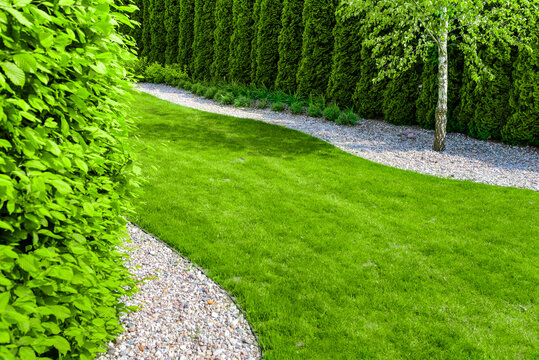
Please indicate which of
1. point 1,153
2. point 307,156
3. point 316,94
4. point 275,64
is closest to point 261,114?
point 316,94

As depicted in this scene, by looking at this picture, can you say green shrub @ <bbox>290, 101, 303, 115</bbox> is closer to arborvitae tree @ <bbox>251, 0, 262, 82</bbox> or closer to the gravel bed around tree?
arborvitae tree @ <bbox>251, 0, 262, 82</bbox>

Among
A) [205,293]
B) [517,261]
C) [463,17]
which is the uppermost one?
[463,17]

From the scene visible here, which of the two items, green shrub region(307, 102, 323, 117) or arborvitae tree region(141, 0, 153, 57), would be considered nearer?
green shrub region(307, 102, 323, 117)

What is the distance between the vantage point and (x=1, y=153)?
5.21 feet

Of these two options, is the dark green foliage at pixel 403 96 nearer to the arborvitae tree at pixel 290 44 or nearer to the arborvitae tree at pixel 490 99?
the arborvitae tree at pixel 490 99

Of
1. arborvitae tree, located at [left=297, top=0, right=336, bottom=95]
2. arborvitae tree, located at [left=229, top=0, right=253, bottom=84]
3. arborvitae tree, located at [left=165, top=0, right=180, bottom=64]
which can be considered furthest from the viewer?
arborvitae tree, located at [left=165, top=0, right=180, bottom=64]

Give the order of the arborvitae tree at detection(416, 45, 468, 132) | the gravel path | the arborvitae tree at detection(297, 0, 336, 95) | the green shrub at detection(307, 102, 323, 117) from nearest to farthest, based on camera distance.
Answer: the gravel path, the arborvitae tree at detection(416, 45, 468, 132), the green shrub at detection(307, 102, 323, 117), the arborvitae tree at detection(297, 0, 336, 95)

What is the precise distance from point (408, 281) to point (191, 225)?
256cm

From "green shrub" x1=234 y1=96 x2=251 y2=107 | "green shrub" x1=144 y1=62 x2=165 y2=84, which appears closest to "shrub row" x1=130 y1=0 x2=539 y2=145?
"green shrub" x1=144 y1=62 x2=165 y2=84

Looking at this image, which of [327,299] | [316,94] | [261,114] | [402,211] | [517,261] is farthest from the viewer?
[316,94]

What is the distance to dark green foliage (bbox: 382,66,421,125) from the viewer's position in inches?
402

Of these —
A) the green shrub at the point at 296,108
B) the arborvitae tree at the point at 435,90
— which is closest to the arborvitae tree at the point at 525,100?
the arborvitae tree at the point at 435,90

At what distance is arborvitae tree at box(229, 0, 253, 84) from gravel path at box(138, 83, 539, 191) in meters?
3.41

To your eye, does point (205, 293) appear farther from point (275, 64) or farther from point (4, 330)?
point (275, 64)
